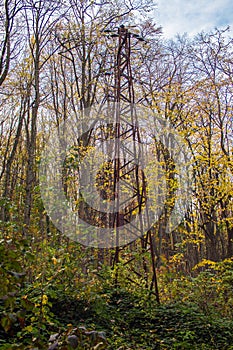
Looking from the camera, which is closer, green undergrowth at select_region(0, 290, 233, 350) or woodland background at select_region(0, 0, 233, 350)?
woodland background at select_region(0, 0, 233, 350)

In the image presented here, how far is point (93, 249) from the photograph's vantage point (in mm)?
5910

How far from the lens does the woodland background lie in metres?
3.49

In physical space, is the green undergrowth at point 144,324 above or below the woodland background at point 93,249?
below

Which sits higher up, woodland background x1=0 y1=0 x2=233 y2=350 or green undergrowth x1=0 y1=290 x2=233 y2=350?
woodland background x1=0 y1=0 x2=233 y2=350

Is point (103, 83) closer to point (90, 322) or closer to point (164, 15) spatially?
point (164, 15)

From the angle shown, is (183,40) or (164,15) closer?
(164,15)

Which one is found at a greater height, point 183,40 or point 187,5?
point 183,40

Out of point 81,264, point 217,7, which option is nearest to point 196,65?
point 217,7

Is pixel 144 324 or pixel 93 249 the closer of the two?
pixel 144 324

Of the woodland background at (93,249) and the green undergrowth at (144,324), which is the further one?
the green undergrowth at (144,324)

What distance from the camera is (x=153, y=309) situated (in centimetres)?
524

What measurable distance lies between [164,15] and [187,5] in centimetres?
229

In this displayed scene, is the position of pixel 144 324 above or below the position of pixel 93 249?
below

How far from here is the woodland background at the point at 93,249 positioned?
137 inches
